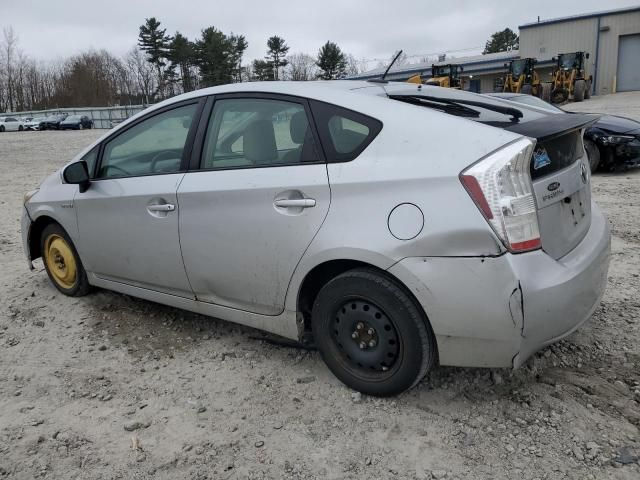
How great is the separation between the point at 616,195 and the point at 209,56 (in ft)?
197

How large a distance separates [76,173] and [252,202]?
1.61m

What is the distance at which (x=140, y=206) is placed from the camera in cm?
351

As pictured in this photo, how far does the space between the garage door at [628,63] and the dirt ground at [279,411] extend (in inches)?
1504

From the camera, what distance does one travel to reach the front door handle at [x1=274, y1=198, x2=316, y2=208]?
8.98 ft

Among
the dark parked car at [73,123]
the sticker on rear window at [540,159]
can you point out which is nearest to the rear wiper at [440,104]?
the sticker on rear window at [540,159]

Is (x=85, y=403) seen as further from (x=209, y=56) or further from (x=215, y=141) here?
(x=209, y=56)

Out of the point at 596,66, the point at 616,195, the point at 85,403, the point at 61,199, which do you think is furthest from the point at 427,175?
the point at 596,66

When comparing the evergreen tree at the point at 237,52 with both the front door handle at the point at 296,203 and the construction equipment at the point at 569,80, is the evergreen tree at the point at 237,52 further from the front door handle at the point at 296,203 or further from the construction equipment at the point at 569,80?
the front door handle at the point at 296,203

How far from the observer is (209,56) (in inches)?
2431

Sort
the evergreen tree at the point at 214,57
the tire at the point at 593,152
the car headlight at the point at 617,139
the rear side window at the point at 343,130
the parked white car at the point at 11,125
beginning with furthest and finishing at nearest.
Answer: the evergreen tree at the point at 214,57 < the parked white car at the point at 11,125 < the tire at the point at 593,152 < the car headlight at the point at 617,139 < the rear side window at the point at 343,130

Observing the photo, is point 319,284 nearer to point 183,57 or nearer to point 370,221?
point 370,221

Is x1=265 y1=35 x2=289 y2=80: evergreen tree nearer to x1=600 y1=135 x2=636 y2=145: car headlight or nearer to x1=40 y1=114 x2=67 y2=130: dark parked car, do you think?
x1=40 y1=114 x2=67 y2=130: dark parked car

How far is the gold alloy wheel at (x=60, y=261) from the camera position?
14.2ft

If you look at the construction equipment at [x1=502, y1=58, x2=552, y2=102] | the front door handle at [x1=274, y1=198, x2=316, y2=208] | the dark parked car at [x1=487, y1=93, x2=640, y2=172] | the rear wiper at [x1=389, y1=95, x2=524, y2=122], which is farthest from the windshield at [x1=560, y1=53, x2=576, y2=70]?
the front door handle at [x1=274, y1=198, x2=316, y2=208]
